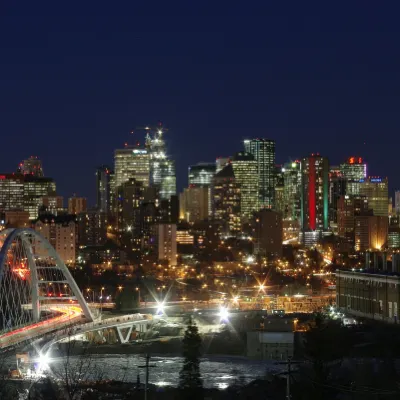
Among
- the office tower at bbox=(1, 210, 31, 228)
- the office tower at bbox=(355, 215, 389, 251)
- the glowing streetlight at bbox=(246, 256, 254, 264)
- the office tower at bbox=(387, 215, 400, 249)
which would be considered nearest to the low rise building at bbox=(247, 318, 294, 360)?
the glowing streetlight at bbox=(246, 256, 254, 264)

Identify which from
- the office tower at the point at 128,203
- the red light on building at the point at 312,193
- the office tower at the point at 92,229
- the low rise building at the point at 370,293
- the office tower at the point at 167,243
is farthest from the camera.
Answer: the red light on building at the point at 312,193

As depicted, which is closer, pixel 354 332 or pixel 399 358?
pixel 399 358

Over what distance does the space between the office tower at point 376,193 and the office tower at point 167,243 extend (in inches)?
1713

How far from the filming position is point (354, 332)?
149 ft

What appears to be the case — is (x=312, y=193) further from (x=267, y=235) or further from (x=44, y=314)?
(x=44, y=314)

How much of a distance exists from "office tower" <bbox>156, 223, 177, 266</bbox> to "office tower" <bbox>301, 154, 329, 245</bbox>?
3338 centimetres

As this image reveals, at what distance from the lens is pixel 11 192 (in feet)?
463

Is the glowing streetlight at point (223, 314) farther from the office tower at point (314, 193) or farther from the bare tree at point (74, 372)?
the office tower at point (314, 193)

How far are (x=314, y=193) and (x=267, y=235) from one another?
29.1 meters

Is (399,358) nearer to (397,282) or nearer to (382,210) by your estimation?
(397,282)

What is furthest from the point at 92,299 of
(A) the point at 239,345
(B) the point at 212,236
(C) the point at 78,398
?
(B) the point at 212,236

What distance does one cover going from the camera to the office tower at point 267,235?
117062 millimetres

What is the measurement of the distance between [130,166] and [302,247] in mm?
41403

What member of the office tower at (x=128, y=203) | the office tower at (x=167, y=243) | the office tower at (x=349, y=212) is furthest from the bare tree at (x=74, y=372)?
the office tower at (x=349, y=212)
